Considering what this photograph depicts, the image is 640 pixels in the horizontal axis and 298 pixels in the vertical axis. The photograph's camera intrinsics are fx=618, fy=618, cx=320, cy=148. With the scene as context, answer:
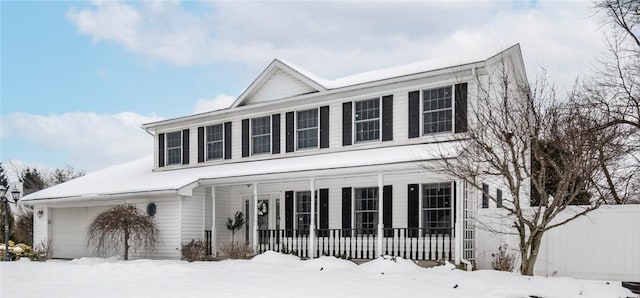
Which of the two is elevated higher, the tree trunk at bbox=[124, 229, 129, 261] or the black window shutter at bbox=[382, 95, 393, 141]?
the black window shutter at bbox=[382, 95, 393, 141]

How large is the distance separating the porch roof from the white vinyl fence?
2844 mm

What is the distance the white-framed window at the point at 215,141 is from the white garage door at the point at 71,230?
427 cm

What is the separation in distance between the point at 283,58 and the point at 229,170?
4.06 m

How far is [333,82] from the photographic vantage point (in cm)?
1973

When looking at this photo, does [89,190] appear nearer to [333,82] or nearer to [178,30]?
[178,30]

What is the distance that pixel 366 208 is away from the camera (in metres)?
17.6

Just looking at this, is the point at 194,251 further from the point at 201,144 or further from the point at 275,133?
the point at 201,144

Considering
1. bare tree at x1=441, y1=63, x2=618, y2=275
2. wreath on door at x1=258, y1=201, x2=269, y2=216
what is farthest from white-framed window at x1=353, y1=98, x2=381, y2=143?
wreath on door at x1=258, y1=201, x2=269, y2=216

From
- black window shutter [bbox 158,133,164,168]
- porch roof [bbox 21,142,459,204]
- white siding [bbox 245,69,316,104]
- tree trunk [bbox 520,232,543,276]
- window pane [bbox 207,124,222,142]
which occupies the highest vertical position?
white siding [bbox 245,69,316,104]

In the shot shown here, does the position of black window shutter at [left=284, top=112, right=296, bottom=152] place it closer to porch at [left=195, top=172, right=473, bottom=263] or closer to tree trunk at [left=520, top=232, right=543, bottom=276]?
porch at [left=195, top=172, right=473, bottom=263]

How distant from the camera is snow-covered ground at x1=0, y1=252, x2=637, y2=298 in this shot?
10625 millimetres

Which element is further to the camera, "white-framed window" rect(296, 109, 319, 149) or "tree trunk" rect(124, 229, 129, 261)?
"white-framed window" rect(296, 109, 319, 149)

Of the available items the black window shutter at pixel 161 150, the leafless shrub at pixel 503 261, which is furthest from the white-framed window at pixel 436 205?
the black window shutter at pixel 161 150

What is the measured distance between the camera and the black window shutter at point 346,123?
18.2 metres
